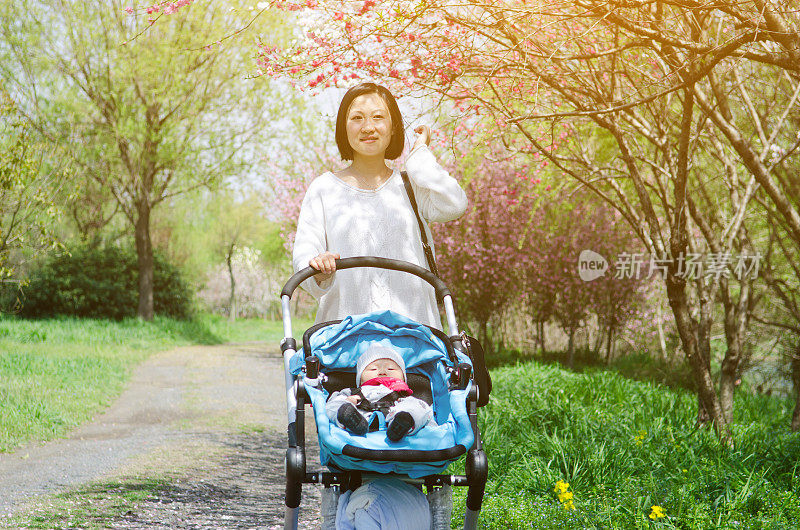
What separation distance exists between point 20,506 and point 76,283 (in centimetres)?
1573

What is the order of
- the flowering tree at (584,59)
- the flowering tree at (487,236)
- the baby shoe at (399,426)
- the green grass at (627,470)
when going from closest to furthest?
the baby shoe at (399,426) → the flowering tree at (584,59) → the green grass at (627,470) → the flowering tree at (487,236)

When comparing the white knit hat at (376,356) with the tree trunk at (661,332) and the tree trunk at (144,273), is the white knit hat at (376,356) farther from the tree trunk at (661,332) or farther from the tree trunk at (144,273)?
the tree trunk at (144,273)

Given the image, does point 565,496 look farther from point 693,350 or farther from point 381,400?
point 693,350

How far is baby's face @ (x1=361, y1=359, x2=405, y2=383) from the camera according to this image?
2.62m

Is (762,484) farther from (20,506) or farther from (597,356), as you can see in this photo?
(597,356)

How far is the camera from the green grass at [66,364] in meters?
7.82

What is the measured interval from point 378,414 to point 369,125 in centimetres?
131

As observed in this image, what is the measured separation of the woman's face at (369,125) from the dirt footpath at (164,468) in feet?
8.38

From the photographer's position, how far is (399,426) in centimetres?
233

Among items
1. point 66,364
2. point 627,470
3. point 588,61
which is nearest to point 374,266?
point 627,470

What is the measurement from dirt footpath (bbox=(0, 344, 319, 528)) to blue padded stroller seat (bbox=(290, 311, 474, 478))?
2270 millimetres

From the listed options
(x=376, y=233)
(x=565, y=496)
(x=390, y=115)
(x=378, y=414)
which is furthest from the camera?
(x=565, y=496)

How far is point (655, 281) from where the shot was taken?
12.6 metres

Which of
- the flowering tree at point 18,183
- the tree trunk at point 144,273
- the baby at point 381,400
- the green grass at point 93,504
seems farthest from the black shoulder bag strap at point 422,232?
the tree trunk at point 144,273
